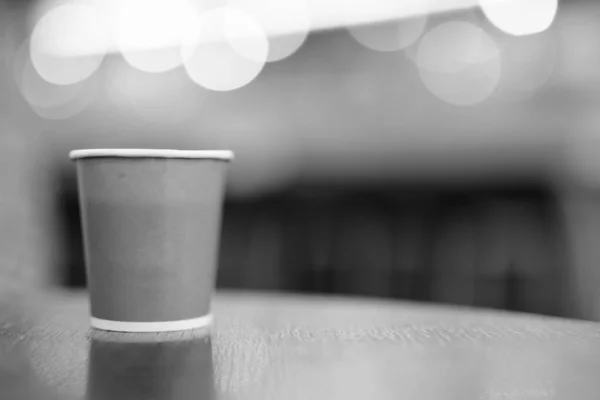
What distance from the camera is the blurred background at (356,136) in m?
2.50

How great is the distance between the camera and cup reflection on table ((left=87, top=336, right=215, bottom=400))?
15.5 inches

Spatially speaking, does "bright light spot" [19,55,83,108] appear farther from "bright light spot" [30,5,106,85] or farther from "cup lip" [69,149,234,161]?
"cup lip" [69,149,234,161]

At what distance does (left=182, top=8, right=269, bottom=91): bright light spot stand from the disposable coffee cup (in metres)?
3.71

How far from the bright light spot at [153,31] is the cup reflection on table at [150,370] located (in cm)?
374

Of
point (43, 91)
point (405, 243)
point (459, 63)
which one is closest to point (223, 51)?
point (43, 91)

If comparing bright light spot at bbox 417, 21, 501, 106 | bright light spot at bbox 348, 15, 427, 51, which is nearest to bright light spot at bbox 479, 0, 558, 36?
bright light spot at bbox 417, 21, 501, 106

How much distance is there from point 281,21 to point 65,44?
5.13ft

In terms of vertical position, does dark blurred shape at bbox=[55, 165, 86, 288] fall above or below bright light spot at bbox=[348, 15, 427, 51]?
below

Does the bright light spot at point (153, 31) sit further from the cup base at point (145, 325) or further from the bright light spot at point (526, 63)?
the cup base at point (145, 325)

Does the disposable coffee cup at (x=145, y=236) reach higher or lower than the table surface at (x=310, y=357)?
higher

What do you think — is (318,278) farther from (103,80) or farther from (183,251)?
(103,80)

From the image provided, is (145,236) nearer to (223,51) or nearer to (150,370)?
(150,370)

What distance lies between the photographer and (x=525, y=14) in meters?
3.56

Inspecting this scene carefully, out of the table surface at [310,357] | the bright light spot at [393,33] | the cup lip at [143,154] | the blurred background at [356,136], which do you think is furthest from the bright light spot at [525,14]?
the cup lip at [143,154]
